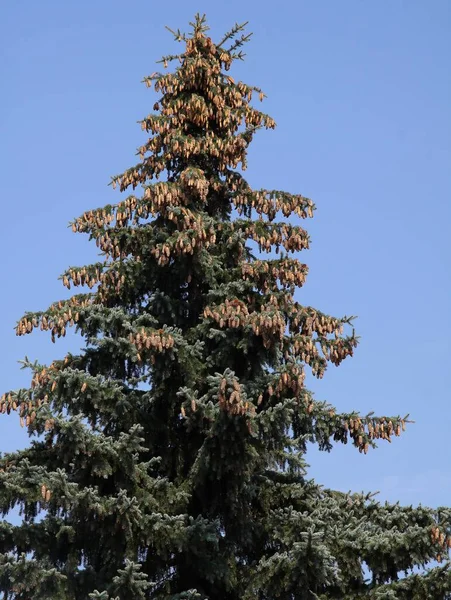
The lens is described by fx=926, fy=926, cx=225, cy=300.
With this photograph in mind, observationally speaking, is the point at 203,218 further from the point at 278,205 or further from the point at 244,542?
the point at 244,542

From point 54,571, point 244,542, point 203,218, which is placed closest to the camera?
point 54,571

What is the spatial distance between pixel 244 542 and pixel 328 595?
157 cm

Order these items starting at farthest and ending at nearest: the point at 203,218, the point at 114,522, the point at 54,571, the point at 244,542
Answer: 1. the point at 203,218
2. the point at 244,542
3. the point at 114,522
4. the point at 54,571

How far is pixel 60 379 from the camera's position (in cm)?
1384

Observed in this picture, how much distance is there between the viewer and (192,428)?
50.9ft

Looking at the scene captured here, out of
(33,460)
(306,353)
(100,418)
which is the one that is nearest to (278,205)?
(306,353)

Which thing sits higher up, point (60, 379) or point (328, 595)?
point (60, 379)

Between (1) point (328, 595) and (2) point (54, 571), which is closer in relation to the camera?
(2) point (54, 571)

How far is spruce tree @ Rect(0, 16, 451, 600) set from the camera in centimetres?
1316

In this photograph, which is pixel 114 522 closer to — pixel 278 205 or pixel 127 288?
pixel 127 288

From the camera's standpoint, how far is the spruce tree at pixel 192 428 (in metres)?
13.2

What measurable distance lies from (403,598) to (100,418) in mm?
5474

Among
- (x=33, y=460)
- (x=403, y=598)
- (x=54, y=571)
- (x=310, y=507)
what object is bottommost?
(x=403, y=598)

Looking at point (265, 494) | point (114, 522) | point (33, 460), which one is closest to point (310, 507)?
point (265, 494)
